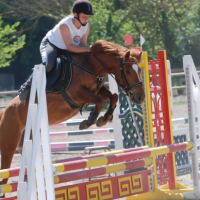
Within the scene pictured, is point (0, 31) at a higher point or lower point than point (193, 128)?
higher

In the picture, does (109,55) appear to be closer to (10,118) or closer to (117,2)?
(10,118)

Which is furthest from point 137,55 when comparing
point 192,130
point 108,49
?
point 192,130

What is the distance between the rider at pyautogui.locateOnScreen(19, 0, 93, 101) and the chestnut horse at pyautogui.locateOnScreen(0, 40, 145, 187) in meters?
0.15

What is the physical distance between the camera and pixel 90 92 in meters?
3.98

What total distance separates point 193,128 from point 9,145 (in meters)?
1.91

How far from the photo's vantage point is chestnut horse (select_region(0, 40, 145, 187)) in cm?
389

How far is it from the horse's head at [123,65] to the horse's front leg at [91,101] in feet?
0.91

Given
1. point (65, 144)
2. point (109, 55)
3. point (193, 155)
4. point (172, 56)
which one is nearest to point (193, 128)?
point (193, 155)

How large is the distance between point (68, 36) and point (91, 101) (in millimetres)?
684

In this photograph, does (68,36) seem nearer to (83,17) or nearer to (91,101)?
(83,17)

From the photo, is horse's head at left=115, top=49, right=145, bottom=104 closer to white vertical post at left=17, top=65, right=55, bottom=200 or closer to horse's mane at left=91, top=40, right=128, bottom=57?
horse's mane at left=91, top=40, right=128, bottom=57

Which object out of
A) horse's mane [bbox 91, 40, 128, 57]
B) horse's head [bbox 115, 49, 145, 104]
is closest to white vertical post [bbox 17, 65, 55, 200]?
horse's head [bbox 115, 49, 145, 104]

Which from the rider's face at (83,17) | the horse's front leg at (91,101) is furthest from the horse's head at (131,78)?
the rider's face at (83,17)

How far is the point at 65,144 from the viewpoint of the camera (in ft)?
23.0
